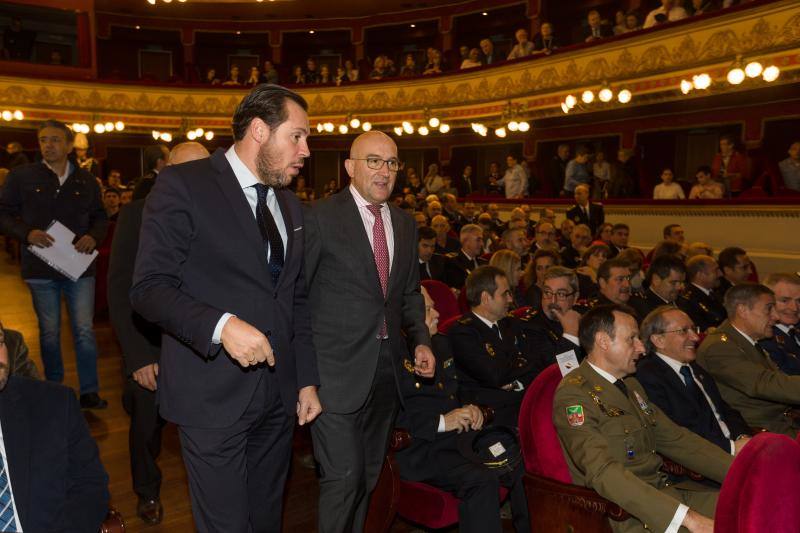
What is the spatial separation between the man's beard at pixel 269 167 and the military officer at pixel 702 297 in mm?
3672

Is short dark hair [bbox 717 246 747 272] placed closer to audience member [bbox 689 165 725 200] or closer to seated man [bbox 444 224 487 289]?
seated man [bbox 444 224 487 289]

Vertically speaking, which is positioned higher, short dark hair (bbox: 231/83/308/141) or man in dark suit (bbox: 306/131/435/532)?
short dark hair (bbox: 231/83/308/141)

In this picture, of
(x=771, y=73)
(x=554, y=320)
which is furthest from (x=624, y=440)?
(x=771, y=73)

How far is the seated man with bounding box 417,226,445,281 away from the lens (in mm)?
5688

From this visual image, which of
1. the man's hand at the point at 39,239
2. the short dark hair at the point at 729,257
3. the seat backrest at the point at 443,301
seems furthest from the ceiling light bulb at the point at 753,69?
the man's hand at the point at 39,239

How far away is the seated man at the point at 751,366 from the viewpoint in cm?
295

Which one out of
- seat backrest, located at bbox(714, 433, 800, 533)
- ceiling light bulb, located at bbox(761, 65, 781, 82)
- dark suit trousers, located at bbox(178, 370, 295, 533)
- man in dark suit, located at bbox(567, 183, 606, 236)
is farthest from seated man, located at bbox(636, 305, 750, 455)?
ceiling light bulb, located at bbox(761, 65, 781, 82)

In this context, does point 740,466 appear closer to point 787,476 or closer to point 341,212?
point 787,476

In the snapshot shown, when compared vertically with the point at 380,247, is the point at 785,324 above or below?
below

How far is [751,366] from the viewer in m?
3.04

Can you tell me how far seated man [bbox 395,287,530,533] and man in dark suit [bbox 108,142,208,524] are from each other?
884 mm

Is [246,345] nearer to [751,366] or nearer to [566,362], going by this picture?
[566,362]

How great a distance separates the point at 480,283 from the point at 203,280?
1.77 metres

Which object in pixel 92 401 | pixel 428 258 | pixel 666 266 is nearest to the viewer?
pixel 92 401
